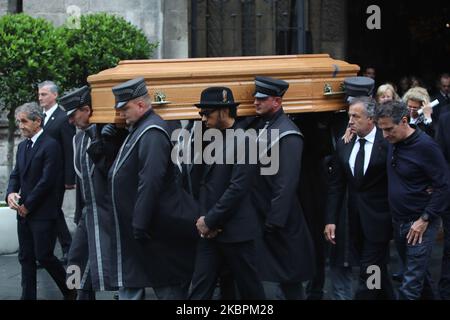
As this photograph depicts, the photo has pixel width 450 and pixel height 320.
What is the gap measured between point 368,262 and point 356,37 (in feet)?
40.5

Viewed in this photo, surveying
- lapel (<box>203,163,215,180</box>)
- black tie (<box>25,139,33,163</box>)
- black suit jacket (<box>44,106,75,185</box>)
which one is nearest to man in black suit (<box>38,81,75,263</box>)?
black suit jacket (<box>44,106,75,185</box>)

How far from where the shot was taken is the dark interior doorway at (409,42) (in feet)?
66.2

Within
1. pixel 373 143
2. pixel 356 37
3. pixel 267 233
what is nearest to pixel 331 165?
pixel 373 143

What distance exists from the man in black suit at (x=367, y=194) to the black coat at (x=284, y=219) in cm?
49

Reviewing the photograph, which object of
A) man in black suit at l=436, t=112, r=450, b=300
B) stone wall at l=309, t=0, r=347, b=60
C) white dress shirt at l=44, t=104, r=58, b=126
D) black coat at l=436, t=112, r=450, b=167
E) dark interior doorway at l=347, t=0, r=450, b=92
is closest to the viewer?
man in black suit at l=436, t=112, r=450, b=300

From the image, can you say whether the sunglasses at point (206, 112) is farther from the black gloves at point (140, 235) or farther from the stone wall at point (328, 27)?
the stone wall at point (328, 27)

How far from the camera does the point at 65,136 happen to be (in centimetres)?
1007

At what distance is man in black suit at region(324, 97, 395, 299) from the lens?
7.86 metres

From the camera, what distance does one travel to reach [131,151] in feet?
24.1

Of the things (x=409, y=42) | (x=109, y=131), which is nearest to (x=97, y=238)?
(x=109, y=131)

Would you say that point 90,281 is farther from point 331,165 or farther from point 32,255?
point 331,165

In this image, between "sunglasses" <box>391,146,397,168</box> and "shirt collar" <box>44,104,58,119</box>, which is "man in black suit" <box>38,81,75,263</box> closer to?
"shirt collar" <box>44,104,58,119</box>

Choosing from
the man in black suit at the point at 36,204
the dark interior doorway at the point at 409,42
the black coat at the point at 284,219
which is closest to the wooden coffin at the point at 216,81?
the black coat at the point at 284,219

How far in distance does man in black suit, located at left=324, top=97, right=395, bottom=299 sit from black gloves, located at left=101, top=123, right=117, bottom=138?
183cm
